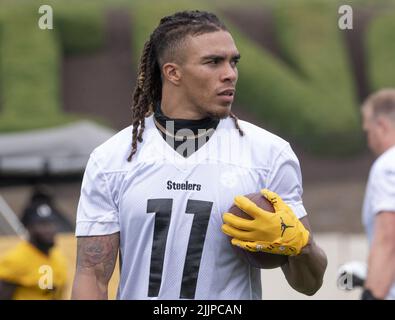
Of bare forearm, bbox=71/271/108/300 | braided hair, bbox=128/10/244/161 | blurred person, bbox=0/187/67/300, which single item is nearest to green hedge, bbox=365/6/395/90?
blurred person, bbox=0/187/67/300

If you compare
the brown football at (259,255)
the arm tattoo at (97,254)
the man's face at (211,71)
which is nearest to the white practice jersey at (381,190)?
the brown football at (259,255)

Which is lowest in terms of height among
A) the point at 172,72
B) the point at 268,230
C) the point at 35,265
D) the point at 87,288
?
the point at 87,288

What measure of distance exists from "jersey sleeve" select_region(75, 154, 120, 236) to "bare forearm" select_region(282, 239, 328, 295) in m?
0.71

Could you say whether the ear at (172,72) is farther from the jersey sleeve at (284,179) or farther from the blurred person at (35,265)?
the blurred person at (35,265)

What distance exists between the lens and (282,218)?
141 inches

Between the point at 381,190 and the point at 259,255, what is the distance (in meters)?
1.71

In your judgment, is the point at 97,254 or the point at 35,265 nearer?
the point at 97,254

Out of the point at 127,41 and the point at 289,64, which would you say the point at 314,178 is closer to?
the point at 289,64

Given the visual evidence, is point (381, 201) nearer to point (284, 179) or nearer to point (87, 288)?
point (284, 179)

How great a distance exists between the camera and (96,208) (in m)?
3.87

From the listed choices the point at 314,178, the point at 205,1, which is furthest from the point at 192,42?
the point at 205,1

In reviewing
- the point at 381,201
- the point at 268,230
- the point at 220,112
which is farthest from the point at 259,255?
the point at 381,201

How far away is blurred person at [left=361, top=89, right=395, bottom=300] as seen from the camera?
16.4 feet

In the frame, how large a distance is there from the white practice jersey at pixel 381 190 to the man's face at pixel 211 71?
1.64 meters
